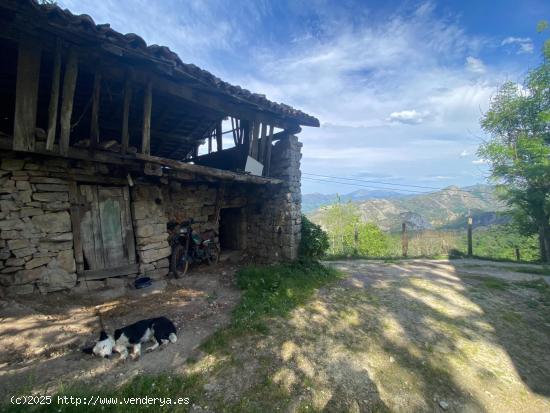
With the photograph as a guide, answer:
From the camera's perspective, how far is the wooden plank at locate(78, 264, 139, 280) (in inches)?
224

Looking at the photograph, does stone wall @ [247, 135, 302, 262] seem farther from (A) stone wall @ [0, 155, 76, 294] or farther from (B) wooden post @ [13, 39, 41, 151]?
(B) wooden post @ [13, 39, 41, 151]

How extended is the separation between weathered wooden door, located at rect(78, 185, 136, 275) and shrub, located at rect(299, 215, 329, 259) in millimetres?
4623

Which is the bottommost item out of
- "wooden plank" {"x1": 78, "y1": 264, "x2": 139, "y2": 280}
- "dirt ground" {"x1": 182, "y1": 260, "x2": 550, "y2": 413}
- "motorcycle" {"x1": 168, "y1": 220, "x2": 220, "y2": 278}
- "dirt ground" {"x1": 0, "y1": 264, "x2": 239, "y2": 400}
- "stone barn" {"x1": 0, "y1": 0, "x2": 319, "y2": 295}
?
"dirt ground" {"x1": 182, "y1": 260, "x2": 550, "y2": 413}

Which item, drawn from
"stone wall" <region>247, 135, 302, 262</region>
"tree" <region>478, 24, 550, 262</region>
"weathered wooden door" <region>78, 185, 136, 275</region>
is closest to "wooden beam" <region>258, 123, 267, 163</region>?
"stone wall" <region>247, 135, 302, 262</region>

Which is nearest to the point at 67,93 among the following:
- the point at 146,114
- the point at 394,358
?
the point at 146,114

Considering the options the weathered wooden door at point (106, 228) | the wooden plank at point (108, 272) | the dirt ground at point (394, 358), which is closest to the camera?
the dirt ground at point (394, 358)

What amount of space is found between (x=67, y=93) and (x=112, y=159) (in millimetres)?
1195

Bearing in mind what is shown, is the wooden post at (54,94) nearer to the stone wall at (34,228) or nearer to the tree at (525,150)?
the stone wall at (34,228)

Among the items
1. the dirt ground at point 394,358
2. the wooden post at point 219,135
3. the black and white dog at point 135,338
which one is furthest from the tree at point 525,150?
the black and white dog at point 135,338

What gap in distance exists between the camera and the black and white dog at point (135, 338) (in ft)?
10.9

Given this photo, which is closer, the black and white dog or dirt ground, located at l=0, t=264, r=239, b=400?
dirt ground, located at l=0, t=264, r=239, b=400

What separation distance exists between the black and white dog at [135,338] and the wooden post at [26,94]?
3.03 meters

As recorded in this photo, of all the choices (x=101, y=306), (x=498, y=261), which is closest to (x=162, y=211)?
(x=101, y=306)

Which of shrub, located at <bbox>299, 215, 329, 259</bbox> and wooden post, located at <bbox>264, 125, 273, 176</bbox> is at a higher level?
wooden post, located at <bbox>264, 125, 273, 176</bbox>
